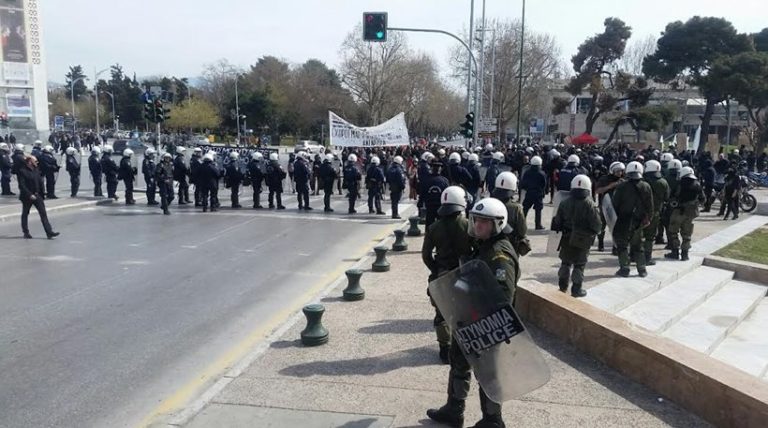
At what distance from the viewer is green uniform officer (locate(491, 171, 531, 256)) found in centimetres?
626

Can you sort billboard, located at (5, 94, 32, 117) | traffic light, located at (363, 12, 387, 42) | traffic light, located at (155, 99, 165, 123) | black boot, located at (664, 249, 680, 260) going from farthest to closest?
billboard, located at (5, 94, 32, 117)
traffic light, located at (155, 99, 165, 123)
traffic light, located at (363, 12, 387, 42)
black boot, located at (664, 249, 680, 260)

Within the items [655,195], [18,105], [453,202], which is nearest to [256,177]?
[655,195]

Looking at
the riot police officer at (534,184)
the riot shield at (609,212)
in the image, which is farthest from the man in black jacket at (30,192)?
the riot shield at (609,212)

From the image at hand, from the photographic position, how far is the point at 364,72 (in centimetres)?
6256

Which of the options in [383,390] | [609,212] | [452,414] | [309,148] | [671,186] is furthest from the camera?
[309,148]

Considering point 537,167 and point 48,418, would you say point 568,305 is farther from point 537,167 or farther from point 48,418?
point 537,167

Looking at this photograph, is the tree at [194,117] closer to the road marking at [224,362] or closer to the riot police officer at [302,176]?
the riot police officer at [302,176]

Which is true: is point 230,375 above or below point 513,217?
below

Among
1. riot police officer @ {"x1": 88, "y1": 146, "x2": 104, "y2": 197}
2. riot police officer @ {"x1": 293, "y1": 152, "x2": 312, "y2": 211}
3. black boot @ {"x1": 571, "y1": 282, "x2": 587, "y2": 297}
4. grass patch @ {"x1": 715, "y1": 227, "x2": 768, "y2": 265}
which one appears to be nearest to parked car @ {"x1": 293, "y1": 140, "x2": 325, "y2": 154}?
riot police officer @ {"x1": 293, "y1": 152, "x2": 312, "y2": 211}

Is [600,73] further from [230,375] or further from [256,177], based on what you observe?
[230,375]

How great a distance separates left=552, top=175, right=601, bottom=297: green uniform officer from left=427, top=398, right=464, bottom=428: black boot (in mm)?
4080

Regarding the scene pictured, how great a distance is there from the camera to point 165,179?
55.9 ft

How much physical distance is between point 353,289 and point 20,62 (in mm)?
66558

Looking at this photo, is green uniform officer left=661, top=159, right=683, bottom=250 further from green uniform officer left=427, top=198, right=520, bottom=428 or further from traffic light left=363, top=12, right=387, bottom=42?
traffic light left=363, top=12, right=387, bottom=42
